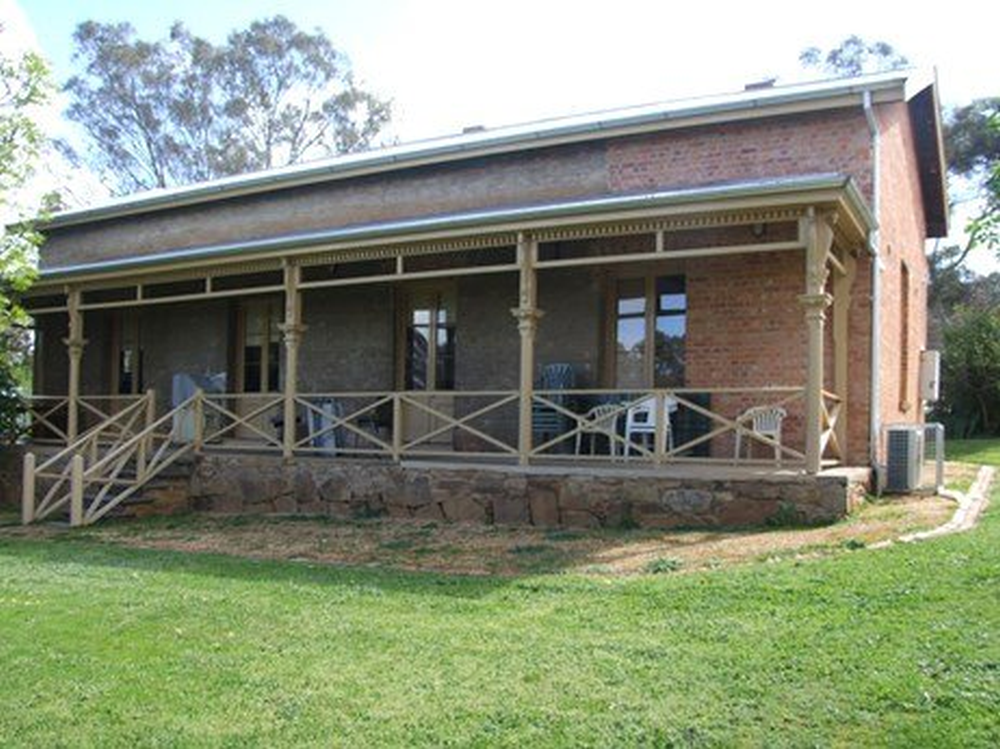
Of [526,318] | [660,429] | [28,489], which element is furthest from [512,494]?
[28,489]

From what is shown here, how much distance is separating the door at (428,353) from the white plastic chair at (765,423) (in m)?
4.82

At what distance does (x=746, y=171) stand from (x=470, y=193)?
429cm

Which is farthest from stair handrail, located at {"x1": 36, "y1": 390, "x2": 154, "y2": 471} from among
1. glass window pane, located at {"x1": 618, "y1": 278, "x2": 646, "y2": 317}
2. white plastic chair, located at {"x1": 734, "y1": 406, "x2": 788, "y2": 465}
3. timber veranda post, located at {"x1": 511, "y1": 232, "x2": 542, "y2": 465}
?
white plastic chair, located at {"x1": 734, "y1": 406, "x2": 788, "y2": 465}

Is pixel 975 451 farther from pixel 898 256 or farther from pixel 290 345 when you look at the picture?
pixel 290 345

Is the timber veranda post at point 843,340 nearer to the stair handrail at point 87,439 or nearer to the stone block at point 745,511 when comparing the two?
the stone block at point 745,511

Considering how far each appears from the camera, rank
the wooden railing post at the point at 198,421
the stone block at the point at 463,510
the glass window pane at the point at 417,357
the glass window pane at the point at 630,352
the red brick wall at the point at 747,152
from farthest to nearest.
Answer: the glass window pane at the point at 417,357 → the wooden railing post at the point at 198,421 → the glass window pane at the point at 630,352 → the red brick wall at the point at 747,152 → the stone block at the point at 463,510

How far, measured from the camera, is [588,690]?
499 cm

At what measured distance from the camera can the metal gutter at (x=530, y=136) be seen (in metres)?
11.9

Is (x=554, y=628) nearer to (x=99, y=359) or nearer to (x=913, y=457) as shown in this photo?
(x=913, y=457)

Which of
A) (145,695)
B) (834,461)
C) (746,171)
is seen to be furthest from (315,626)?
(746,171)

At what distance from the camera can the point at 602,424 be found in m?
11.7

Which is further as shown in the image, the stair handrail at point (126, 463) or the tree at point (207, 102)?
the tree at point (207, 102)

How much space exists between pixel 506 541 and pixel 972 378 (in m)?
17.4

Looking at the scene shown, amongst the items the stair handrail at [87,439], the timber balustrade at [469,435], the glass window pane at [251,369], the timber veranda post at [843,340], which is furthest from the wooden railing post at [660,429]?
the glass window pane at [251,369]
